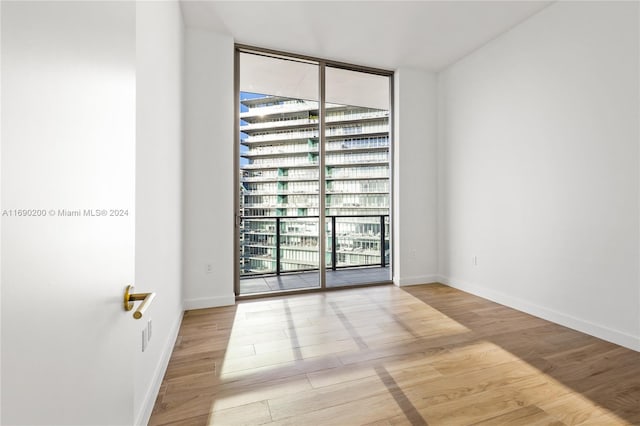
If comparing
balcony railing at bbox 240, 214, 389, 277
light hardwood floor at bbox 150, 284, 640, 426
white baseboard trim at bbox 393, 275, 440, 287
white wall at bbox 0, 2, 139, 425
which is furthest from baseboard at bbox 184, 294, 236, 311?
white wall at bbox 0, 2, 139, 425

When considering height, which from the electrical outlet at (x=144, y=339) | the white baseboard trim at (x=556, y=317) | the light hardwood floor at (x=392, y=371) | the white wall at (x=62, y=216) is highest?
the white wall at (x=62, y=216)

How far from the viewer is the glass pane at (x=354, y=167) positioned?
3793 mm

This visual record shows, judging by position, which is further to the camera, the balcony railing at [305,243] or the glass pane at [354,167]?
the glass pane at [354,167]

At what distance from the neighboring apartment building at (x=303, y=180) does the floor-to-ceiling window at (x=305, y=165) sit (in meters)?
0.01

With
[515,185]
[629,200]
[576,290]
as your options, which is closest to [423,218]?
[515,185]

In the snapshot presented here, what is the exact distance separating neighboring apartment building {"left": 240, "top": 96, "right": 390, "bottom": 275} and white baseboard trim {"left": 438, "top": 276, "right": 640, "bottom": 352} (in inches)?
60.4

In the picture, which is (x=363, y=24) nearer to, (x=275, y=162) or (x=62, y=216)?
(x=275, y=162)

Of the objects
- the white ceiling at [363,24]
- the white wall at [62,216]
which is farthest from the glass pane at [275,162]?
the white wall at [62,216]

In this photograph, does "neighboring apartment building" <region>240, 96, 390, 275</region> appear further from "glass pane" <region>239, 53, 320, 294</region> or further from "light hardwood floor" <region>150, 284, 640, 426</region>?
"light hardwood floor" <region>150, 284, 640, 426</region>

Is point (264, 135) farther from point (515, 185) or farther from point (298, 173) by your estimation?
point (515, 185)

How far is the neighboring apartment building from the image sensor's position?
351cm

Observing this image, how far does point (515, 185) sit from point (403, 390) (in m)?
2.41

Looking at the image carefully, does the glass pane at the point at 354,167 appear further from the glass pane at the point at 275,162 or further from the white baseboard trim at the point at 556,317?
the white baseboard trim at the point at 556,317

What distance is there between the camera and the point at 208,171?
306 centimetres
